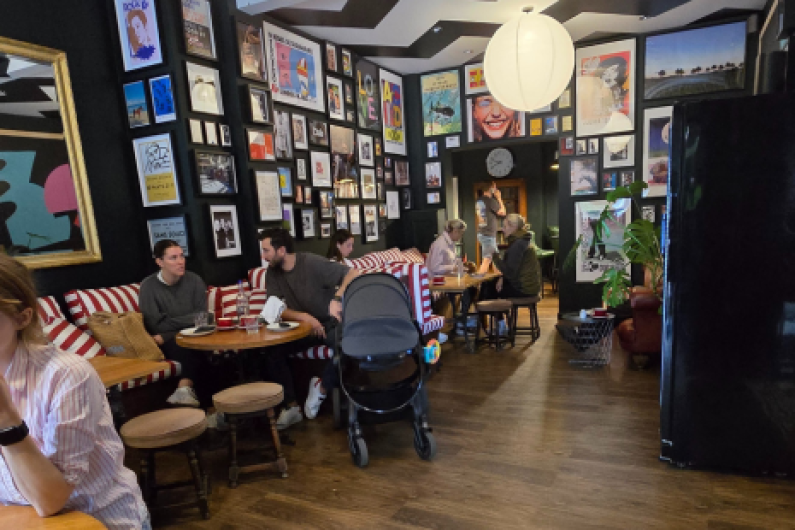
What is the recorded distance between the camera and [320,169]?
5668 millimetres

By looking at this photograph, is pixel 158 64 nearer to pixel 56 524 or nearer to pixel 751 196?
pixel 56 524

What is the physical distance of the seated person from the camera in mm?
3664

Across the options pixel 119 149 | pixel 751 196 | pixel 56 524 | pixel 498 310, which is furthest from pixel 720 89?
pixel 56 524

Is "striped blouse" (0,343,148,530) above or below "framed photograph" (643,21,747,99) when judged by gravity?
below

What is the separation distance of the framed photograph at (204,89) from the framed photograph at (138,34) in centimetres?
27

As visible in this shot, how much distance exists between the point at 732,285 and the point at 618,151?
4.21 m

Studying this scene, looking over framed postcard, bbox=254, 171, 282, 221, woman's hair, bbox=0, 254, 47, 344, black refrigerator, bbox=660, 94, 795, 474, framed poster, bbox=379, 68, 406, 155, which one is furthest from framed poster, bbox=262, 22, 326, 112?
woman's hair, bbox=0, 254, 47, 344

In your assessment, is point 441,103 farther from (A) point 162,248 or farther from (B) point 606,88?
(A) point 162,248

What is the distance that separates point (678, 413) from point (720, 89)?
15.8ft

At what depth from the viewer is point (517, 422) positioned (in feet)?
10.7

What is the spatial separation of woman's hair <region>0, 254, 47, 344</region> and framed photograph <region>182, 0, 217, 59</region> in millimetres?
3629

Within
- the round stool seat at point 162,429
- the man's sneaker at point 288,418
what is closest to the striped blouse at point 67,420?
the round stool seat at point 162,429

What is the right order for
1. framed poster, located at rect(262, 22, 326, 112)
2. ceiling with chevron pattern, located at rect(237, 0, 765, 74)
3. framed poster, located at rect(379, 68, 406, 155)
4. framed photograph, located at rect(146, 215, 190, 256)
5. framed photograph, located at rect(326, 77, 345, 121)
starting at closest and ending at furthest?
framed photograph, located at rect(146, 215, 190, 256)
ceiling with chevron pattern, located at rect(237, 0, 765, 74)
framed poster, located at rect(262, 22, 326, 112)
framed photograph, located at rect(326, 77, 345, 121)
framed poster, located at rect(379, 68, 406, 155)

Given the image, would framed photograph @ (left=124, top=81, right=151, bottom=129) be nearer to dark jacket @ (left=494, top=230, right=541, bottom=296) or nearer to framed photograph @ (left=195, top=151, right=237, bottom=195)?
framed photograph @ (left=195, top=151, right=237, bottom=195)
